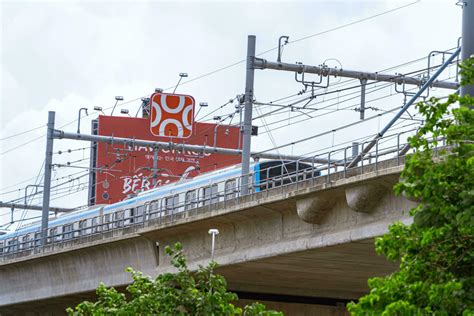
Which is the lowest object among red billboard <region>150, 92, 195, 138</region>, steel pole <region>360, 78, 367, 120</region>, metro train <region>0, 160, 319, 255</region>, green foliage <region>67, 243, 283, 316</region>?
green foliage <region>67, 243, 283, 316</region>

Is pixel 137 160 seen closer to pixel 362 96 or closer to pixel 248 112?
pixel 362 96

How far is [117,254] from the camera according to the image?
48.3 m

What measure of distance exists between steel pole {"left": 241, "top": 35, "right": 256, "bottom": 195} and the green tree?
74.8ft

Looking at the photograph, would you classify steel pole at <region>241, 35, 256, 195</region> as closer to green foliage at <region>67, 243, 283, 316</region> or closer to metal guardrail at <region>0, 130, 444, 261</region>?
metal guardrail at <region>0, 130, 444, 261</region>

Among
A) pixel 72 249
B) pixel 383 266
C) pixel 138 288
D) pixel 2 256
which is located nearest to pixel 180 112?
pixel 2 256

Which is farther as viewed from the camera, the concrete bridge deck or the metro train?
the metro train

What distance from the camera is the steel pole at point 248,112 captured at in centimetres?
4046

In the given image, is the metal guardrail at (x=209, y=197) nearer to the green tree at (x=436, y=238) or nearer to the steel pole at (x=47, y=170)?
the steel pole at (x=47, y=170)

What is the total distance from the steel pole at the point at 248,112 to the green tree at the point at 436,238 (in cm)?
2279

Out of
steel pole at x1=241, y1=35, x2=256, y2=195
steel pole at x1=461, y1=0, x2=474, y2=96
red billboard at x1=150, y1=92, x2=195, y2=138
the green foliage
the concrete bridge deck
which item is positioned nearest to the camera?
steel pole at x1=461, y1=0, x2=474, y2=96

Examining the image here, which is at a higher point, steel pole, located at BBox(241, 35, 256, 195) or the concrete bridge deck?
steel pole, located at BBox(241, 35, 256, 195)

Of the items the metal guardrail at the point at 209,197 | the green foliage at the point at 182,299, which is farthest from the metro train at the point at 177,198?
the green foliage at the point at 182,299

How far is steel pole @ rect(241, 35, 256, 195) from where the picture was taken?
40.5 meters

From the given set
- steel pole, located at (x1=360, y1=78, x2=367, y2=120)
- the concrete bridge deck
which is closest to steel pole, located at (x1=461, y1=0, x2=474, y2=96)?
the concrete bridge deck
